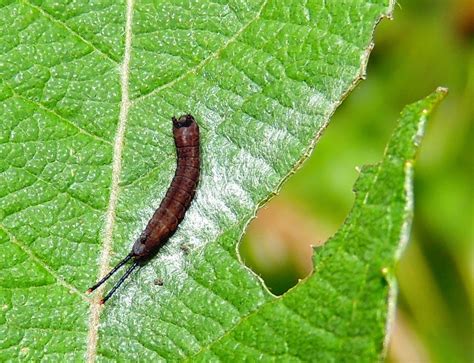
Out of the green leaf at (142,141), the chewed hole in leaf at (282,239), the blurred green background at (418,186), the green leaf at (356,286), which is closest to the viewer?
the green leaf at (356,286)

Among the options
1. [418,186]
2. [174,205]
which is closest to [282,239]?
[418,186]

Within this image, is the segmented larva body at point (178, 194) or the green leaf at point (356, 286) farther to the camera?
the segmented larva body at point (178, 194)

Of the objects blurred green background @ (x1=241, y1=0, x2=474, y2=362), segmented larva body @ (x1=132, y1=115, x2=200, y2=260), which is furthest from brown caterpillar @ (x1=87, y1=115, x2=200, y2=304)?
blurred green background @ (x1=241, y1=0, x2=474, y2=362)

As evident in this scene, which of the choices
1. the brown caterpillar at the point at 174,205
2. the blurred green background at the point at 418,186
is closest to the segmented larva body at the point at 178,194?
the brown caterpillar at the point at 174,205

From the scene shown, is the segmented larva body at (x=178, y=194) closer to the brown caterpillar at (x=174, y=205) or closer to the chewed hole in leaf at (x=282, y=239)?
the brown caterpillar at (x=174, y=205)

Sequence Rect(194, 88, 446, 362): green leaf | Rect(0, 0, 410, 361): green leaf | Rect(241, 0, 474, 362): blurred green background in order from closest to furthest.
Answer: Rect(194, 88, 446, 362): green leaf, Rect(0, 0, 410, 361): green leaf, Rect(241, 0, 474, 362): blurred green background

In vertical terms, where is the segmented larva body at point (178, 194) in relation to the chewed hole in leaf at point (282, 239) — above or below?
above

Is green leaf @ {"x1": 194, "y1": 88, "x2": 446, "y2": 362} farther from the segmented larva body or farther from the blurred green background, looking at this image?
the blurred green background
